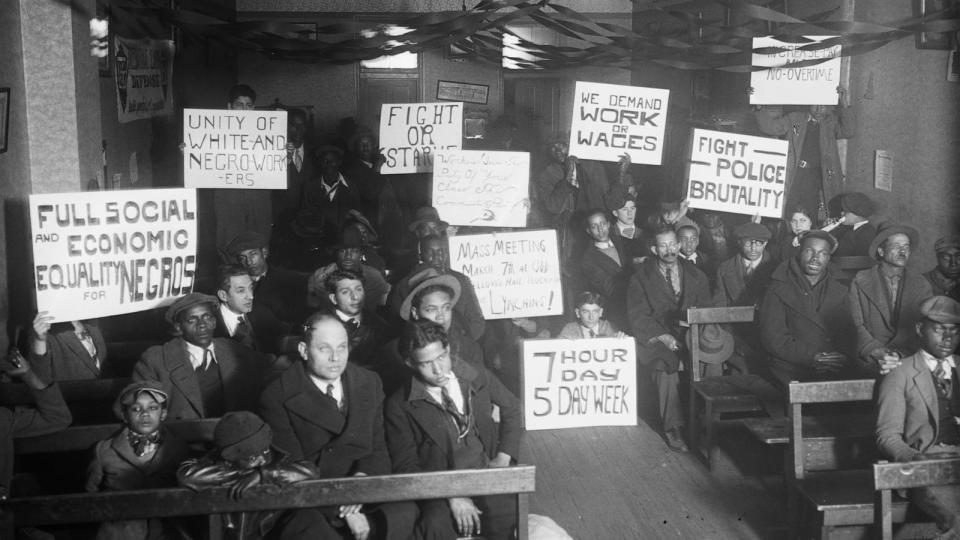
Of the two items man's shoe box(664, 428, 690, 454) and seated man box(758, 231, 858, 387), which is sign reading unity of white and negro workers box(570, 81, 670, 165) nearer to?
seated man box(758, 231, 858, 387)

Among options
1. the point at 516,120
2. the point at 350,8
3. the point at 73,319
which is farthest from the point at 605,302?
the point at 350,8

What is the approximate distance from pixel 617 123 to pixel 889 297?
3.24 metres

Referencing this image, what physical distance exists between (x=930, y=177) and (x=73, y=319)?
7039 millimetres

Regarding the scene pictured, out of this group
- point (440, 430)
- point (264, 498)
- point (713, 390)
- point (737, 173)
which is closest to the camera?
point (264, 498)

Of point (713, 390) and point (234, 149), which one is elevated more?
point (234, 149)

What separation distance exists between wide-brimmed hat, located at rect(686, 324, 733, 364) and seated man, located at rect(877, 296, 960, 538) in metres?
2.18

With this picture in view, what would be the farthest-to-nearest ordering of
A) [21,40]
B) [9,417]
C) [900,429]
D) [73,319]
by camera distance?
[21,40] → [73,319] → [900,429] → [9,417]

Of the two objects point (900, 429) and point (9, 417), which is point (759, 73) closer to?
point (900, 429)

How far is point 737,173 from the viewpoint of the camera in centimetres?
895

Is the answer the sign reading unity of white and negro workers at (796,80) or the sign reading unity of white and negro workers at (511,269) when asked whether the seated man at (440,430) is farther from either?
the sign reading unity of white and negro workers at (796,80)

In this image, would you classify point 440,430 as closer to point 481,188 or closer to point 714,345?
point 714,345

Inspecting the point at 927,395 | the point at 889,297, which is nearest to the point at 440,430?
the point at 927,395

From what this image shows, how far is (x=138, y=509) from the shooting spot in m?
4.01

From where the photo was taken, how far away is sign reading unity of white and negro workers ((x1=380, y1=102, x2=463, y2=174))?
33.3 feet
